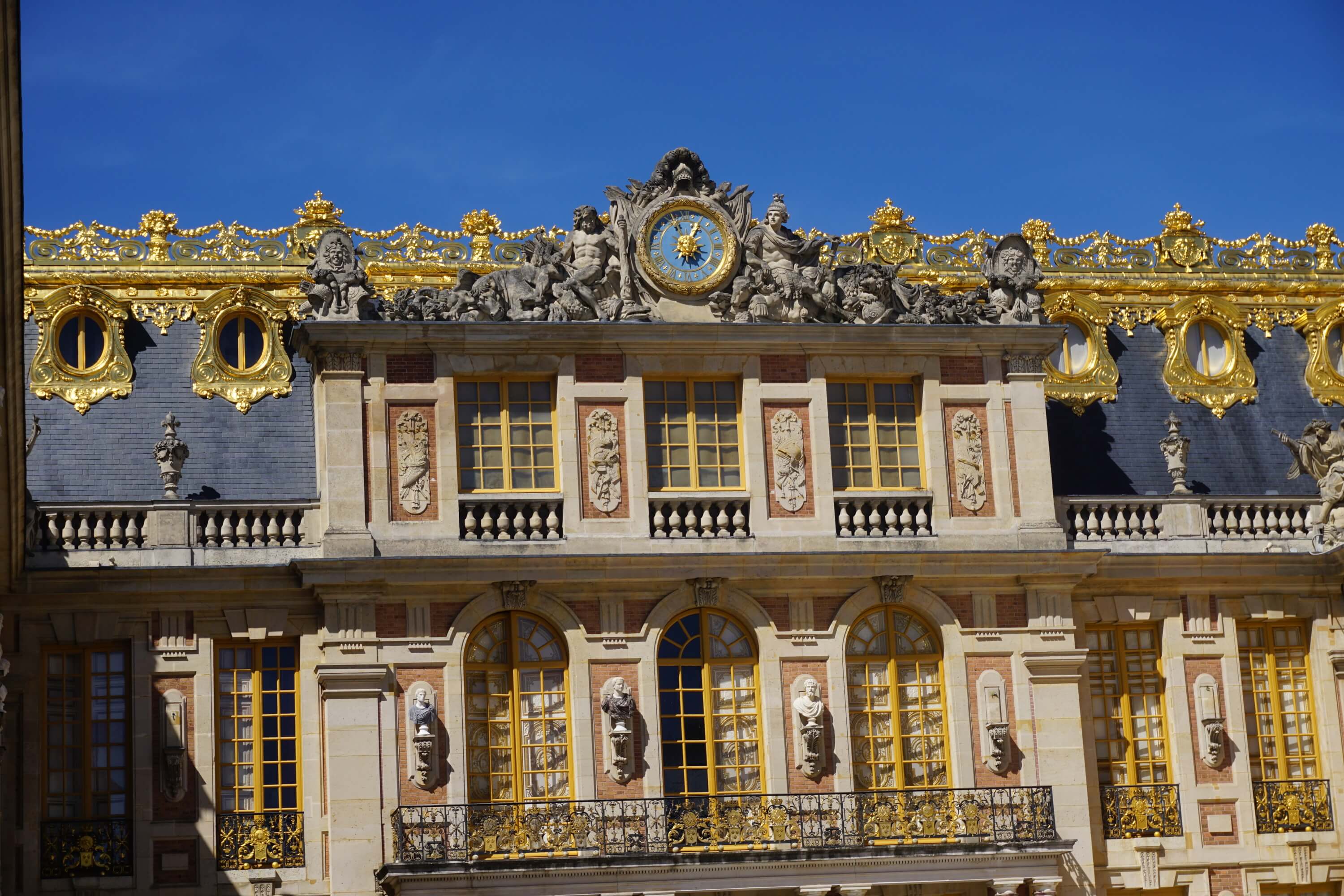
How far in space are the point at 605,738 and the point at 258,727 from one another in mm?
4376

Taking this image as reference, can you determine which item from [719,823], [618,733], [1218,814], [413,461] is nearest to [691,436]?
[413,461]

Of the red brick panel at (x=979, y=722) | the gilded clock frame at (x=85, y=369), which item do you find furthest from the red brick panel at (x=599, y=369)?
the gilded clock frame at (x=85, y=369)

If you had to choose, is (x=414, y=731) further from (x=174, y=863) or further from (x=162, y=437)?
(x=162, y=437)

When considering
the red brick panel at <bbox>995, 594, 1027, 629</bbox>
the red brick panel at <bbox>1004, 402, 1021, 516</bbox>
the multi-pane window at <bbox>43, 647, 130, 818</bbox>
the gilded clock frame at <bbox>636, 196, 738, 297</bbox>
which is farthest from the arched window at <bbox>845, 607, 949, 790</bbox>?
the multi-pane window at <bbox>43, 647, 130, 818</bbox>

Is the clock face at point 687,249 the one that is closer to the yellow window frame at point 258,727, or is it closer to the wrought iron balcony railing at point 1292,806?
the yellow window frame at point 258,727

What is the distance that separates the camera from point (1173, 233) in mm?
37344

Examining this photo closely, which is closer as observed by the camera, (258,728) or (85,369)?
(258,728)

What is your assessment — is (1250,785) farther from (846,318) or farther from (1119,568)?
(846,318)

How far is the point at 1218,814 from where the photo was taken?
109 feet

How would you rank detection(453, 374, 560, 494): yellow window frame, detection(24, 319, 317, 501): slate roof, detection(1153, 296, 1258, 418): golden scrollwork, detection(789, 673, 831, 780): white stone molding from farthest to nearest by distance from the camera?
detection(1153, 296, 1258, 418): golden scrollwork < detection(24, 319, 317, 501): slate roof < detection(453, 374, 560, 494): yellow window frame < detection(789, 673, 831, 780): white stone molding

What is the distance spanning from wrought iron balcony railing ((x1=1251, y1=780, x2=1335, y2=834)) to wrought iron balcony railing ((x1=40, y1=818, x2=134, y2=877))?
14934mm

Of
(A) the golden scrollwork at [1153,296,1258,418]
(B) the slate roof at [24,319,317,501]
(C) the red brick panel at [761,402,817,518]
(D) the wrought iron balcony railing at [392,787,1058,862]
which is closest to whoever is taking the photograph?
(D) the wrought iron balcony railing at [392,787,1058,862]

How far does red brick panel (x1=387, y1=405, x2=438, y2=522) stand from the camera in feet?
104

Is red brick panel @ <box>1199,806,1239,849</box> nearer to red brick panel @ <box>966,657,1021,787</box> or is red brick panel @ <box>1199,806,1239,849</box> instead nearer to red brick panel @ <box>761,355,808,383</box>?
red brick panel @ <box>966,657,1021,787</box>
